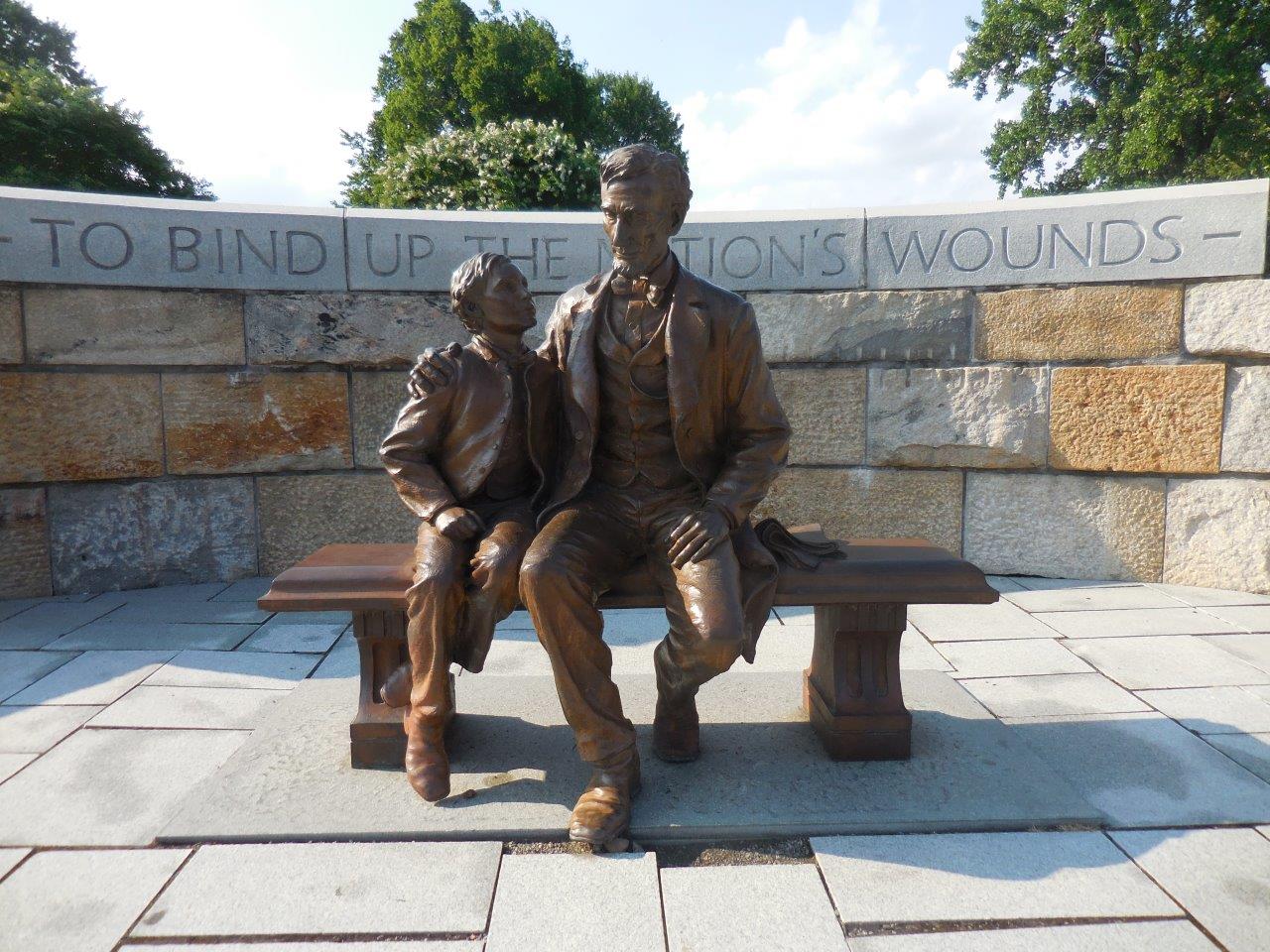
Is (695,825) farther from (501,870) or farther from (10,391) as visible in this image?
(10,391)

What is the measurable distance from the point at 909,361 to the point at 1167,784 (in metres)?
2.91

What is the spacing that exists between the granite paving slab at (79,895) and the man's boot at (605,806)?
3.36 ft

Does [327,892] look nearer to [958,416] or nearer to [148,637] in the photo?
[148,637]

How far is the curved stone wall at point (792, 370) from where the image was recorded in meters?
4.57

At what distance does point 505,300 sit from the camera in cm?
268

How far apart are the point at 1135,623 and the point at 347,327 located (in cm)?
451

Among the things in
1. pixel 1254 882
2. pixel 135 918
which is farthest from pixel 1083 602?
pixel 135 918

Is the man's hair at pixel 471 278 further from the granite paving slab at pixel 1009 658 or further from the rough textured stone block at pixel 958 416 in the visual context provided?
the rough textured stone block at pixel 958 416

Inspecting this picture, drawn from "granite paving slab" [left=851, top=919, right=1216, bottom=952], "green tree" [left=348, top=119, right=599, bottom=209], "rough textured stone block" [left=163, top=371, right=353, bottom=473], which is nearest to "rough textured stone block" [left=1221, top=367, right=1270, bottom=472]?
"granite paving slab" [left=851, top=919, right=1216, bottom=952]

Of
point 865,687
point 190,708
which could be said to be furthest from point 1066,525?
point 190,708

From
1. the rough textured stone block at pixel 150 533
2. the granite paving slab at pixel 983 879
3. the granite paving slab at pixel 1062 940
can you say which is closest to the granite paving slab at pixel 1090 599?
the granite paving slab at pixel 983 879

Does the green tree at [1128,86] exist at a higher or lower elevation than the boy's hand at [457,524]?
higher

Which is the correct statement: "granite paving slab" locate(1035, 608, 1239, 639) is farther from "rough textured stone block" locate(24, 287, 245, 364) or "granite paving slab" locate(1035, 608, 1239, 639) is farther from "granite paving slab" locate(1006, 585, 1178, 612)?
"rough textured stone block" locate(24, 287, 245, 364)

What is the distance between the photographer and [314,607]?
258 cm
